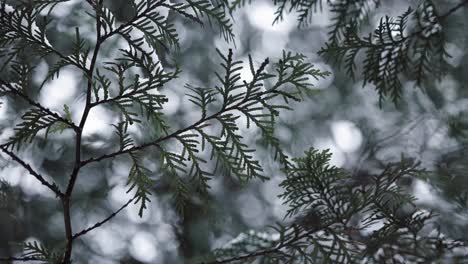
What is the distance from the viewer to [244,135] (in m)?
1.79

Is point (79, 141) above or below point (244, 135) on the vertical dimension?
below

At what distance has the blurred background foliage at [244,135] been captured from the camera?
66.6 inches

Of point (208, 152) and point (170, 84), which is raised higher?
point (170, 84)

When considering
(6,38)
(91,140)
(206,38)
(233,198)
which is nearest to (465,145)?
(233,198)

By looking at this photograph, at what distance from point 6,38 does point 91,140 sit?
127 cm

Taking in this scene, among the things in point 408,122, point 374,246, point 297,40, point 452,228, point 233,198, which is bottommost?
point 374,246

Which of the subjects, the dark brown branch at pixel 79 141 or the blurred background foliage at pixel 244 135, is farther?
the blurred background foliage at pixel 244 135

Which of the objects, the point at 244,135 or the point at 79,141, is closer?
the point at 79,141

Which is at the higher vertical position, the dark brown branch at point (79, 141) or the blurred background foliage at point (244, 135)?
the blurred background foliage at point (244, 135)

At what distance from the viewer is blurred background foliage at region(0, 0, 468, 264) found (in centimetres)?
169

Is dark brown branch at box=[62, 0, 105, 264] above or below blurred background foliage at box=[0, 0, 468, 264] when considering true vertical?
below

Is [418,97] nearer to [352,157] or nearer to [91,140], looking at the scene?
[352,157]

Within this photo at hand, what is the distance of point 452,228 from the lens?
4.92 ft

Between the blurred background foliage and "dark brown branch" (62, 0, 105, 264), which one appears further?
the blurred background foliage
